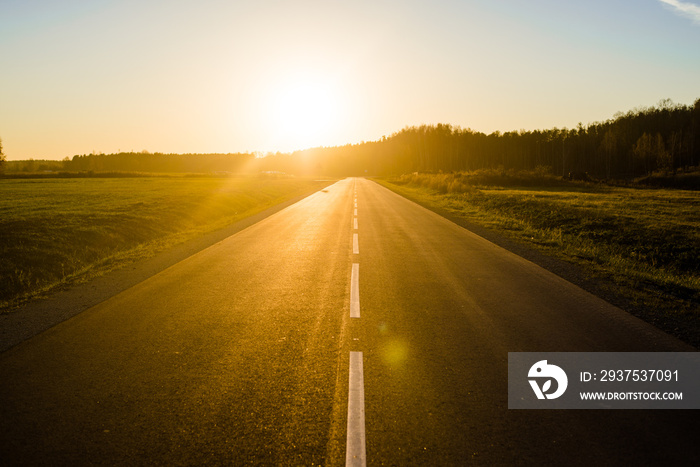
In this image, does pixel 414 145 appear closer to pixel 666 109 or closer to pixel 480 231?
pixel 666 109

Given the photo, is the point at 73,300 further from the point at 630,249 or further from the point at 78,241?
the point at 630,249

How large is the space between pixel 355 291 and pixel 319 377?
3085 mm

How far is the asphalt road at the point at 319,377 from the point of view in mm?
2926

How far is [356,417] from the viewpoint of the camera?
3.27 meters

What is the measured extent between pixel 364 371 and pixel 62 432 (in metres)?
2.65

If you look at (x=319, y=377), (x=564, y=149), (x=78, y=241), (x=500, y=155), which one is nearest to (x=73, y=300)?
(x=319, y=377)

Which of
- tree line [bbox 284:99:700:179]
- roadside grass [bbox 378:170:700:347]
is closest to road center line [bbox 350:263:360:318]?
roadside grass [bbox 378:170:700:347]

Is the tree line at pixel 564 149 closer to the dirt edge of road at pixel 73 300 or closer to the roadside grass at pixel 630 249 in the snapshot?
the roadside grass at pixel 630 249

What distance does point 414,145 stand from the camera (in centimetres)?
14100

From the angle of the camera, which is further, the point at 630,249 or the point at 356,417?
the point at 630,249

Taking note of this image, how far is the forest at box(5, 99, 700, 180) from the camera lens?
82.2 metres

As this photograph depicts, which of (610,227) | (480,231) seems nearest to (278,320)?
(480,231)

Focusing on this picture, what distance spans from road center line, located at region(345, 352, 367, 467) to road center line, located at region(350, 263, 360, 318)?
1.54 meters

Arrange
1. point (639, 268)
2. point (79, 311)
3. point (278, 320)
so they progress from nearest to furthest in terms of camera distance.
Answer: point (278, 320), point (79, 311), point (639, 268)
